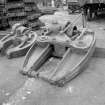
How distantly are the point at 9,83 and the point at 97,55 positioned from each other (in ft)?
6.77

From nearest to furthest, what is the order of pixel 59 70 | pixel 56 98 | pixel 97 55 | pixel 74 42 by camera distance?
1. pixel 56 98
2. pixel 59 70
3. pixel 74 42
4. pixel 97 55

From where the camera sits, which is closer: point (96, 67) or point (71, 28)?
point (96, 67)

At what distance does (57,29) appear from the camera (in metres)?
3.27

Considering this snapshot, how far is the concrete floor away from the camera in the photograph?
7.12 feet

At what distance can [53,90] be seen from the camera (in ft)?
7.90

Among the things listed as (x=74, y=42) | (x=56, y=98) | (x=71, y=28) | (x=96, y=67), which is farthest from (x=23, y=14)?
(x=56, y=98)

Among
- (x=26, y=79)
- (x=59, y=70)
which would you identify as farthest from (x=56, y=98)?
(x=26, y=79)

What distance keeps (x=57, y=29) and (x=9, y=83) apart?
1.50 meters

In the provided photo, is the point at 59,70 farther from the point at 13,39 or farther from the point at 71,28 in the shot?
the point at 13,39

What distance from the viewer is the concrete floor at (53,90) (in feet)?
7.12

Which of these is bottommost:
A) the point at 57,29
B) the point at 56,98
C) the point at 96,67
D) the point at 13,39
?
the point at 56,98

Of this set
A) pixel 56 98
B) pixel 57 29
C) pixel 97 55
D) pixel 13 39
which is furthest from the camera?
pixel 13 39

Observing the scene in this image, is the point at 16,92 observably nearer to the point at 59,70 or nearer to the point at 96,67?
the point at 59,70

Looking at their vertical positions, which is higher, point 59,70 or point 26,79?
point 59,70
